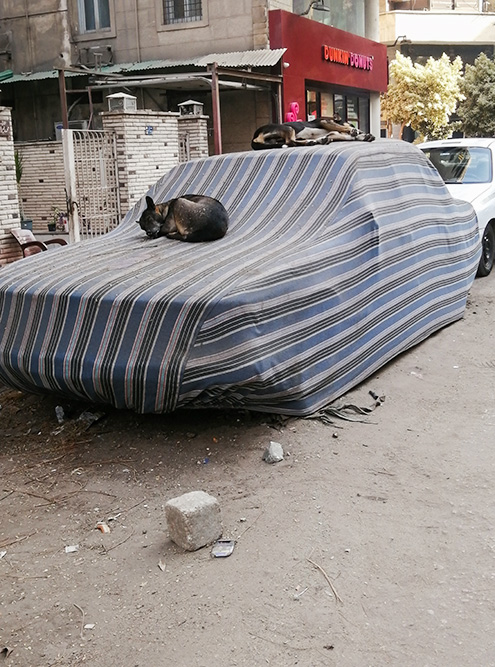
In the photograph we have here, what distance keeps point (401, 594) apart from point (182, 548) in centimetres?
97

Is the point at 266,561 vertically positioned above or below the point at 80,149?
below

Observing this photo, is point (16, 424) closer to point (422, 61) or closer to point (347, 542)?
point (347, 542)

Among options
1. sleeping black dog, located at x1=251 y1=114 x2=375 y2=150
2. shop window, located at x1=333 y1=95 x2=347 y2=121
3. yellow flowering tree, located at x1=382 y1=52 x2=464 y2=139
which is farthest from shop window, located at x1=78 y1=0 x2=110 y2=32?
sleeping black dog, located at x1=251 y1=114 x2=375 y2=150

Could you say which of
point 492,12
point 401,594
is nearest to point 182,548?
point 401,594

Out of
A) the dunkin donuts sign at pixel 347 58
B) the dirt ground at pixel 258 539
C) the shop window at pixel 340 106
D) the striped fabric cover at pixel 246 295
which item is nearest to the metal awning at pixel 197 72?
the shop window at pixel 340 106

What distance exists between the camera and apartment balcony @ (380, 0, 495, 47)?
1652 inches

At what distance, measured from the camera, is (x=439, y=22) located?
4331 cm

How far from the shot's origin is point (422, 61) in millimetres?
44969

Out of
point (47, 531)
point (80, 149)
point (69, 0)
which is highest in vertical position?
point (69, 0)

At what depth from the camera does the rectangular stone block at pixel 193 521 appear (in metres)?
3.60

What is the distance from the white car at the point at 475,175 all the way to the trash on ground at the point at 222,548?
22.3ft

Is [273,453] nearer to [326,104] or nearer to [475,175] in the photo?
[475,175]

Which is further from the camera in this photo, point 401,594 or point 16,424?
point 16,424

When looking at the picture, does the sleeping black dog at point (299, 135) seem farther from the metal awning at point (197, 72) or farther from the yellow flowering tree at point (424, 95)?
the yellow flowering tree at point (424, 95)
